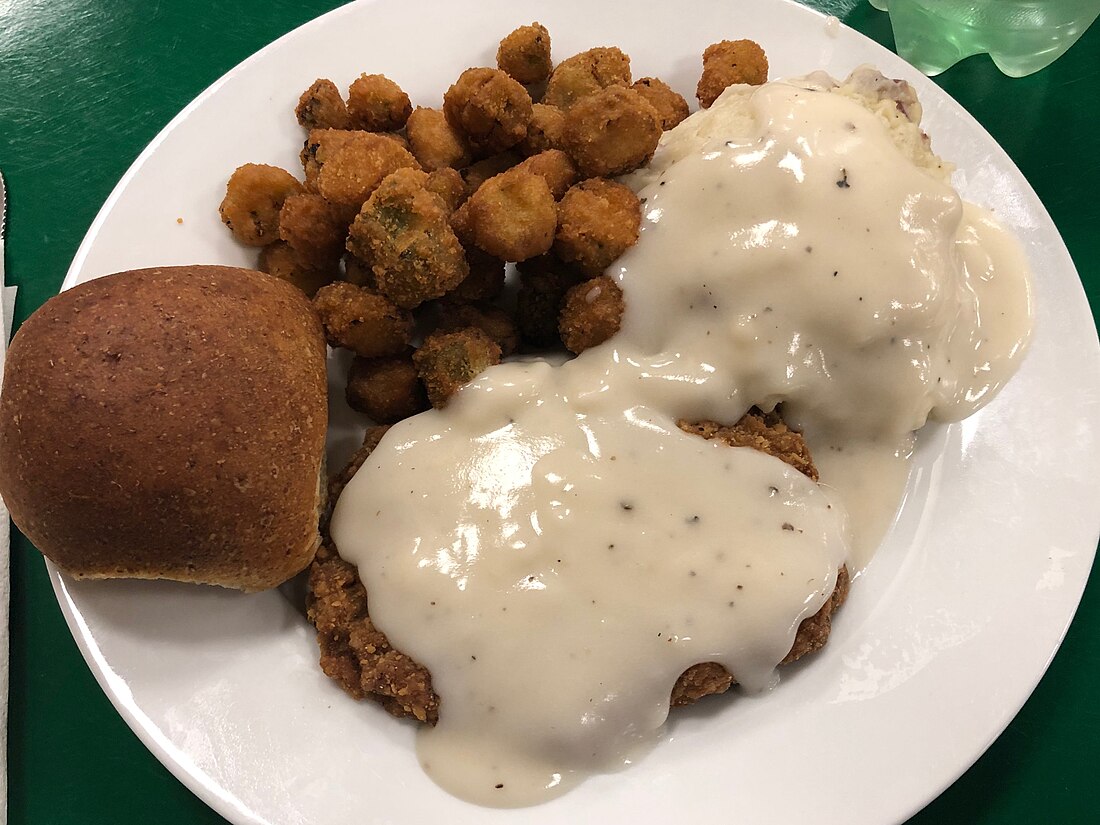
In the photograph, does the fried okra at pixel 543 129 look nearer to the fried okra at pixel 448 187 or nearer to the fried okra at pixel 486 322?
the fried okra at pixel 448 187

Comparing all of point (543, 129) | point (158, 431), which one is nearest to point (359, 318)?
point (158, 431)

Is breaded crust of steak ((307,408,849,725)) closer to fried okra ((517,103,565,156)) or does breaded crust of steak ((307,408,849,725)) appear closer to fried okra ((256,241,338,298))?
fried okra ((256,241,338,298))

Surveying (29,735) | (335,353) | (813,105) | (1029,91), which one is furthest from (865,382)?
(29,735)

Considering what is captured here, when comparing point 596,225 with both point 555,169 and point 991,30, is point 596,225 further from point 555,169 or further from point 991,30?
point 991,30

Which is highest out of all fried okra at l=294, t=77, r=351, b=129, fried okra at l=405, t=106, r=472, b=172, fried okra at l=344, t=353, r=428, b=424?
fried okra at l=294, t=77, r=351, b=129

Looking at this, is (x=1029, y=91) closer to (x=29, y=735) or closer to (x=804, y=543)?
(x=804, y=543)

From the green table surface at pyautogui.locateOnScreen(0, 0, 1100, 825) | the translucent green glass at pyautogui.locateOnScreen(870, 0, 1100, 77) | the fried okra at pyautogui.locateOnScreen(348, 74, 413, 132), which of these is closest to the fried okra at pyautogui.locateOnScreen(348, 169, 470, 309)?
the fried okra at pyautogui.locateOnScreen(348, 74, 413, 132)

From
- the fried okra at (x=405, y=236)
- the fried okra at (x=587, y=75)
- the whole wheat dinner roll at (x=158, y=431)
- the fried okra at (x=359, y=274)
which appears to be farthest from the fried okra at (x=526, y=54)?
the whole wheat dinner roll at (x=158, y=431)
